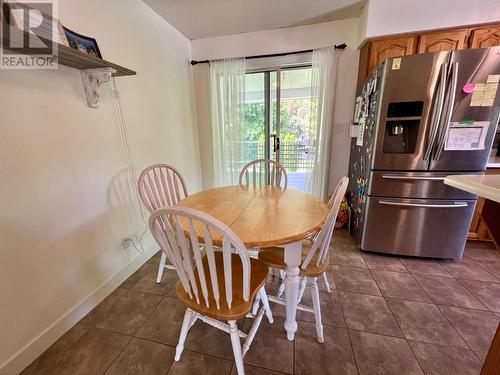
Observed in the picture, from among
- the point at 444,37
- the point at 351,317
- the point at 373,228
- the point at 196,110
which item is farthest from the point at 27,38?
the point at 444,37

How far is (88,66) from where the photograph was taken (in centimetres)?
136

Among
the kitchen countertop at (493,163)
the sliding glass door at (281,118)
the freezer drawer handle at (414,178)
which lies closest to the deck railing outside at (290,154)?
the sliding glass door at (281,118)

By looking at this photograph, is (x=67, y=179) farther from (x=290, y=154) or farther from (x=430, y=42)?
(x=430, y=42)

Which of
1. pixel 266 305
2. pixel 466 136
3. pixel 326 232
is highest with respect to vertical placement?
pixel 466 136

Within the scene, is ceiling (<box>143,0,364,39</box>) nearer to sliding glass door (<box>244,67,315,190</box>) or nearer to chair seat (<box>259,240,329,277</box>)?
sliding glass door (<box>244,67,315,190</box>)

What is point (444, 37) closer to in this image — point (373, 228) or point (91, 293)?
point (373, 228)

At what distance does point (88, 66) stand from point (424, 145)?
2634 millimetres

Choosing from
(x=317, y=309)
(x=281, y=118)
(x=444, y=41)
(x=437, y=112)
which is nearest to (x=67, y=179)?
(x=317, y=309)

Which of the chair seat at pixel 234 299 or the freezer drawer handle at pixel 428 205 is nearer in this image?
the chair seat at pixel 234 299

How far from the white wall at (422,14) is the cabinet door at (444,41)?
61 millimetres

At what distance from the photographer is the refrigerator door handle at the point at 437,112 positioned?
1.60 meters

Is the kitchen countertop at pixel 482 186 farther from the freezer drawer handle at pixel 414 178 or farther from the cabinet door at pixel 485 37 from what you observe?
the cabinet door at pixel 485 37

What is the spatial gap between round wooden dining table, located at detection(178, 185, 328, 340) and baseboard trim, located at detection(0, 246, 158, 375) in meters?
0.94

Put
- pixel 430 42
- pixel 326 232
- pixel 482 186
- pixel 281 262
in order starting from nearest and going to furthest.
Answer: pixel 482 186 < pixel 326 232 < pixel 281 262 < pixel 430 42
